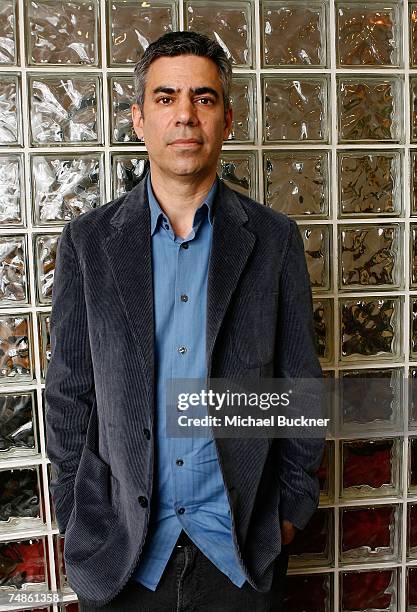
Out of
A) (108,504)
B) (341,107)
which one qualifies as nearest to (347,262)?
(341,107)

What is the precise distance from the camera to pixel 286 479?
53.2 inches

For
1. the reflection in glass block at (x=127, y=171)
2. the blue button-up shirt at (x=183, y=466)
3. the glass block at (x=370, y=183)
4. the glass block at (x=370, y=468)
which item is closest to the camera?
the blue button-up shirt at (x=183, y=466)

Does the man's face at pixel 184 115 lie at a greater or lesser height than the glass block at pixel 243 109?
lesser

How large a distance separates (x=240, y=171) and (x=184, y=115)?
1.87ft

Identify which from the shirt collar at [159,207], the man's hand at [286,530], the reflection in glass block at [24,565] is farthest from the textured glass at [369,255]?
the reflection in glass block at [24,565]

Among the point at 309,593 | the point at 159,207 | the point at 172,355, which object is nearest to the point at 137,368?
the point at 172,355

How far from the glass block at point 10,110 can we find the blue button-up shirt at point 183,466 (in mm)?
670

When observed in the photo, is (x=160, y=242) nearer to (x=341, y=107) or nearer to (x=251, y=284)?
(x=251, y=284)

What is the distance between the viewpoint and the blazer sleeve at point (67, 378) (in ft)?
4.22

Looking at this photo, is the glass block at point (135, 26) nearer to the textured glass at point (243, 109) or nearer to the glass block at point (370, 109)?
the textured glass at point (243, 109)

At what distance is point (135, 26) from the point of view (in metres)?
1.66

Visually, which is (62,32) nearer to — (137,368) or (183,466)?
(137,368)

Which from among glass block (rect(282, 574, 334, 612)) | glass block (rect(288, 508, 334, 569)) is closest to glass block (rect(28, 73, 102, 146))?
glass block (rect(288, 508, 334, 569))

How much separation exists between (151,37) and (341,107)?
1.77ft
